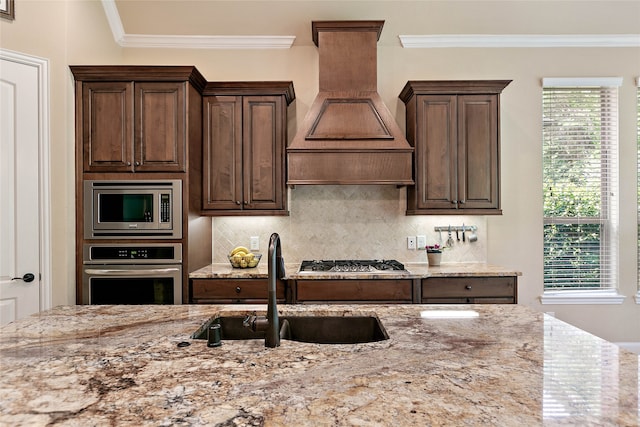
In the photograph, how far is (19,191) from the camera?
8.95ft

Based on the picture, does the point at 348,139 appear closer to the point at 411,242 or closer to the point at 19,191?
the point at 411,242

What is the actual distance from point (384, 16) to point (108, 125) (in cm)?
248

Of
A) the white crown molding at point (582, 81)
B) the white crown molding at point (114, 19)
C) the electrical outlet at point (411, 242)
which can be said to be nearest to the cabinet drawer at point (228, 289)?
the electrical outlet at point (411, 242)

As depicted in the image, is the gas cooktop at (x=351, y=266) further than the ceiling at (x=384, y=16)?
No

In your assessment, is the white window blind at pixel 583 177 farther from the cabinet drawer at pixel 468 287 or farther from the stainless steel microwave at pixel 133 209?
the stainless steel microwave at pixel 133 209

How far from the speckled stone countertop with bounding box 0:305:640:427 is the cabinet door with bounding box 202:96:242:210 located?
1.94m

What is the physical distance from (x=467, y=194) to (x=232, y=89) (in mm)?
2144

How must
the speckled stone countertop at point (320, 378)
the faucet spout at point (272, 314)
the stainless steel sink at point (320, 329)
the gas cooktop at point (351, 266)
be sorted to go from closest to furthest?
the speckled stone countertop at point (320, 378)
the faucet spout at point (272, 314)
the stainless steel sink at point (320, 329)
the gas cooktop at point (351, 266)

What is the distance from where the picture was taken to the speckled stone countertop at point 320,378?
0.81 m

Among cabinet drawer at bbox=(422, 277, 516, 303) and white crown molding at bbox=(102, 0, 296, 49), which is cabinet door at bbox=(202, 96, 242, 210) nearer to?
white crown molding at bbox=(102, 0, 296, 49)

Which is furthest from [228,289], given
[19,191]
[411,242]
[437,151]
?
[437,151]

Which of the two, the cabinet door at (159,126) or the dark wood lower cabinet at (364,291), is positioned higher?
the cabinet door at (159,126)

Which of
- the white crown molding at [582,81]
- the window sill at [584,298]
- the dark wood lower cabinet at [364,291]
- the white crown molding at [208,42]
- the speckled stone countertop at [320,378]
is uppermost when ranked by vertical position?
the white crown molding at [208,42]

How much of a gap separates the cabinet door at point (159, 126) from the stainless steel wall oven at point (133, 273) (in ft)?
2.05
